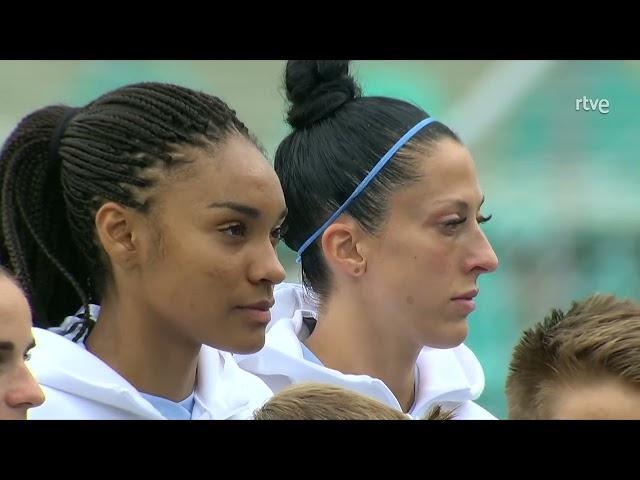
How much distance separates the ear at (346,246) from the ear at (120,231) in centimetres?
33

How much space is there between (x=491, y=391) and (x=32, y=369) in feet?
2.96

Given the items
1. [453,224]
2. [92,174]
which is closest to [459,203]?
[453,224]

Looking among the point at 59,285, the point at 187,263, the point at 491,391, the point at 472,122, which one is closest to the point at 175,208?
the point at 187,263

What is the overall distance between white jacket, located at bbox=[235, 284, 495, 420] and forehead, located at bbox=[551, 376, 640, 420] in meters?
0.25

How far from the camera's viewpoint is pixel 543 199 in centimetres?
217

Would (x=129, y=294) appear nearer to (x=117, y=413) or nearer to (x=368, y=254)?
(x=117, y=413)

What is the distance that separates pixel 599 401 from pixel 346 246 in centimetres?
42

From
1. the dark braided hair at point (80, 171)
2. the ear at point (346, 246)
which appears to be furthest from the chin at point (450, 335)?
the dark braided hair at point (80, 171)

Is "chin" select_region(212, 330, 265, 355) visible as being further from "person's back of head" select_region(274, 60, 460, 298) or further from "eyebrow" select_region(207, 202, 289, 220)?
"person's back of head" select_region(274, 60, 460, 298)

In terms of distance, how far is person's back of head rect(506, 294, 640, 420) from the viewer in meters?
1.26

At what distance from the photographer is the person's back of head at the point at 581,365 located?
4.12ft

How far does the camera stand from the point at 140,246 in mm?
1259

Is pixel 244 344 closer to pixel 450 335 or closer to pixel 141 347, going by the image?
pixel 141 347

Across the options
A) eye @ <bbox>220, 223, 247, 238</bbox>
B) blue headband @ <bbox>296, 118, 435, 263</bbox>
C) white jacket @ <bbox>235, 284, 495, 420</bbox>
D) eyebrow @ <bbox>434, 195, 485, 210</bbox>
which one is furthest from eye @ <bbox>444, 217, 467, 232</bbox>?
eye @ <bbox>220, 223, 247, 238</bbox>
